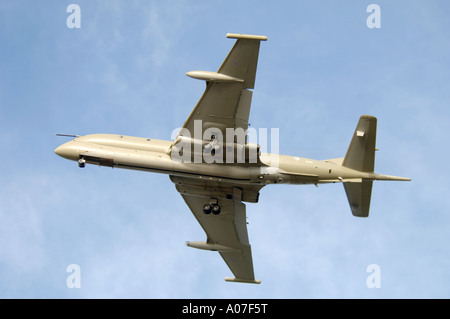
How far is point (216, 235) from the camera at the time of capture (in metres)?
56.8

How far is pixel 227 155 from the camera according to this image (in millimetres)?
49938

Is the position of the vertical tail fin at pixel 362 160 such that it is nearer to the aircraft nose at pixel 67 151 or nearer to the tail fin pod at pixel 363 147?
the tail fin pod at pixel 363 147

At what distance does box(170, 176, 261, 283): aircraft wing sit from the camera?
52.9 meters

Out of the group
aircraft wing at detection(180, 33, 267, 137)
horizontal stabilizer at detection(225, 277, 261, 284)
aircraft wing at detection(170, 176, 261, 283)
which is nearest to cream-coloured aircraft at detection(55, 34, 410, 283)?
aircraft wing at detection(180, 33, 267, 137)

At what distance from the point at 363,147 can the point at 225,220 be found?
12910mm

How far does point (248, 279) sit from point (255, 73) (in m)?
19.1

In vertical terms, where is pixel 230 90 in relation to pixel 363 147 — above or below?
above

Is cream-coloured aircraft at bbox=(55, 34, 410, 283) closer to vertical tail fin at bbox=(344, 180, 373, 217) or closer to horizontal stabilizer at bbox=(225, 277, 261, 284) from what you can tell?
vertical tail fin at bbox=(344, 180, 373, 217)

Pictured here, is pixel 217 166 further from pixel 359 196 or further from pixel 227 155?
pixel 359 196

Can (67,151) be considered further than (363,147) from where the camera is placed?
Yes

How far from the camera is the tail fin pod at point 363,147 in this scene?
1928 inches

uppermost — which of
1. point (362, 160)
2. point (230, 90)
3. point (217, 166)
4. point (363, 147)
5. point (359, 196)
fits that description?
point (230, 90)

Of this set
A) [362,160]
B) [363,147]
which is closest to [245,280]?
[362,160]

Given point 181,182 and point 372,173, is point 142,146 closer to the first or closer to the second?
point 181,182
